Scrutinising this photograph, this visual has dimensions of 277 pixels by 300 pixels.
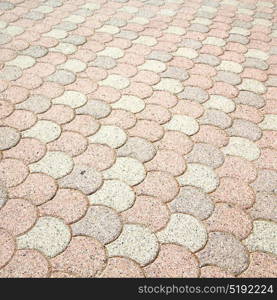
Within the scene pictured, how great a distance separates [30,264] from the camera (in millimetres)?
2215

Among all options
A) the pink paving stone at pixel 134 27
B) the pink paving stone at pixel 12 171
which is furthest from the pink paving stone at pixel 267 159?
the pink paving stone at pixel 134 27

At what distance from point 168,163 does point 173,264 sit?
929 millimetres

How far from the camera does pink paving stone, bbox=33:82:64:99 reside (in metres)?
3.62

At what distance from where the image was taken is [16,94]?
3588 millimetres

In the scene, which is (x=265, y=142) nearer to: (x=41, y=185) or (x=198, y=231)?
(x=198, y=231)

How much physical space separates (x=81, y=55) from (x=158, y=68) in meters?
0.96

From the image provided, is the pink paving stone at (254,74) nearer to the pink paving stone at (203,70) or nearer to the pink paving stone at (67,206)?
the pink paving stone at (203,70)

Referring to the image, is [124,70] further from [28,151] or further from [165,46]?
[28,151]

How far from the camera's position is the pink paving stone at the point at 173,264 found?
2.23m

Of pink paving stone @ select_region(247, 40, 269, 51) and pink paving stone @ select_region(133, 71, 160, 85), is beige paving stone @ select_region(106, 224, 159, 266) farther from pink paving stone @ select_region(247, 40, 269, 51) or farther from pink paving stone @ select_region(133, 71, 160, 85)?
pink paving stone @ select_region(247, 40, 269, 51)

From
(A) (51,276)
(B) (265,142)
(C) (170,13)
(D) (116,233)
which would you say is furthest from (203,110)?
(C) (170,13)

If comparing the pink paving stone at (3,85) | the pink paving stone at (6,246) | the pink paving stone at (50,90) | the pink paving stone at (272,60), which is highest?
the pink paving stone at (3,85)

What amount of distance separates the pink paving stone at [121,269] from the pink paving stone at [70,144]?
1057 millimetres

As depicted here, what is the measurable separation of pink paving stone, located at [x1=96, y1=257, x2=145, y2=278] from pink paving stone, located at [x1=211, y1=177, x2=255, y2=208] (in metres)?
0.85
